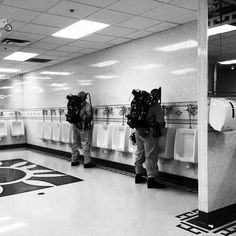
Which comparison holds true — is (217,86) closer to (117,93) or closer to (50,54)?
(117,93)

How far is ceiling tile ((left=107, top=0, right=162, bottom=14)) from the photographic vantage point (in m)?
4.12

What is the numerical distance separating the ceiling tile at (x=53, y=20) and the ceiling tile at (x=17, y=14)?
0.43ft

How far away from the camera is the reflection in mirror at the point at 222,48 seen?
3430 mm

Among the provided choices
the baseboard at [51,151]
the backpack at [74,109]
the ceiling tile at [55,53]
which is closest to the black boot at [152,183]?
the backpack at [74,109]

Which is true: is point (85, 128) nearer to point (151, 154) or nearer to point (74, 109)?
point (74, 109)

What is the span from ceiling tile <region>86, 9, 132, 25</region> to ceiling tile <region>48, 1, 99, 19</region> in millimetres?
135

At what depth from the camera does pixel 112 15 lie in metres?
4.67

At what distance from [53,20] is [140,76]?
216 cm

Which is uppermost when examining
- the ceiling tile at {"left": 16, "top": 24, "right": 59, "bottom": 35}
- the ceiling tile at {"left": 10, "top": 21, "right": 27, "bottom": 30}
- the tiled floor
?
the ceiling tile at {"left": 16, "top": 24, "right": 59, "bottom": 35}

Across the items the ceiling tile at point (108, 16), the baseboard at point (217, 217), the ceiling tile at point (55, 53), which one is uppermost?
the ceiling tile at point (108, 16)

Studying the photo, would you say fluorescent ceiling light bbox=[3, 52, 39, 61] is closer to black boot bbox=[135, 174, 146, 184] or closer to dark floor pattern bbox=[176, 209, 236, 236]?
black boot bbox=[135, 174, 146, 184]

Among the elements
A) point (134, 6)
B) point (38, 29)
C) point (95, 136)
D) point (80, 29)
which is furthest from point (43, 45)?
point (134, 6)

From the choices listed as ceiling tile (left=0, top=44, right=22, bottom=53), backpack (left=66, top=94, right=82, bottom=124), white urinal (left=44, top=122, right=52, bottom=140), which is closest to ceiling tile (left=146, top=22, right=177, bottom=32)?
backpack (left=66, top=94, right=82, bottom=124)

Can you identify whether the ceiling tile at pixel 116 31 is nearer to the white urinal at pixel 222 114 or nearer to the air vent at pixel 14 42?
the air vent at pixel 14 42
